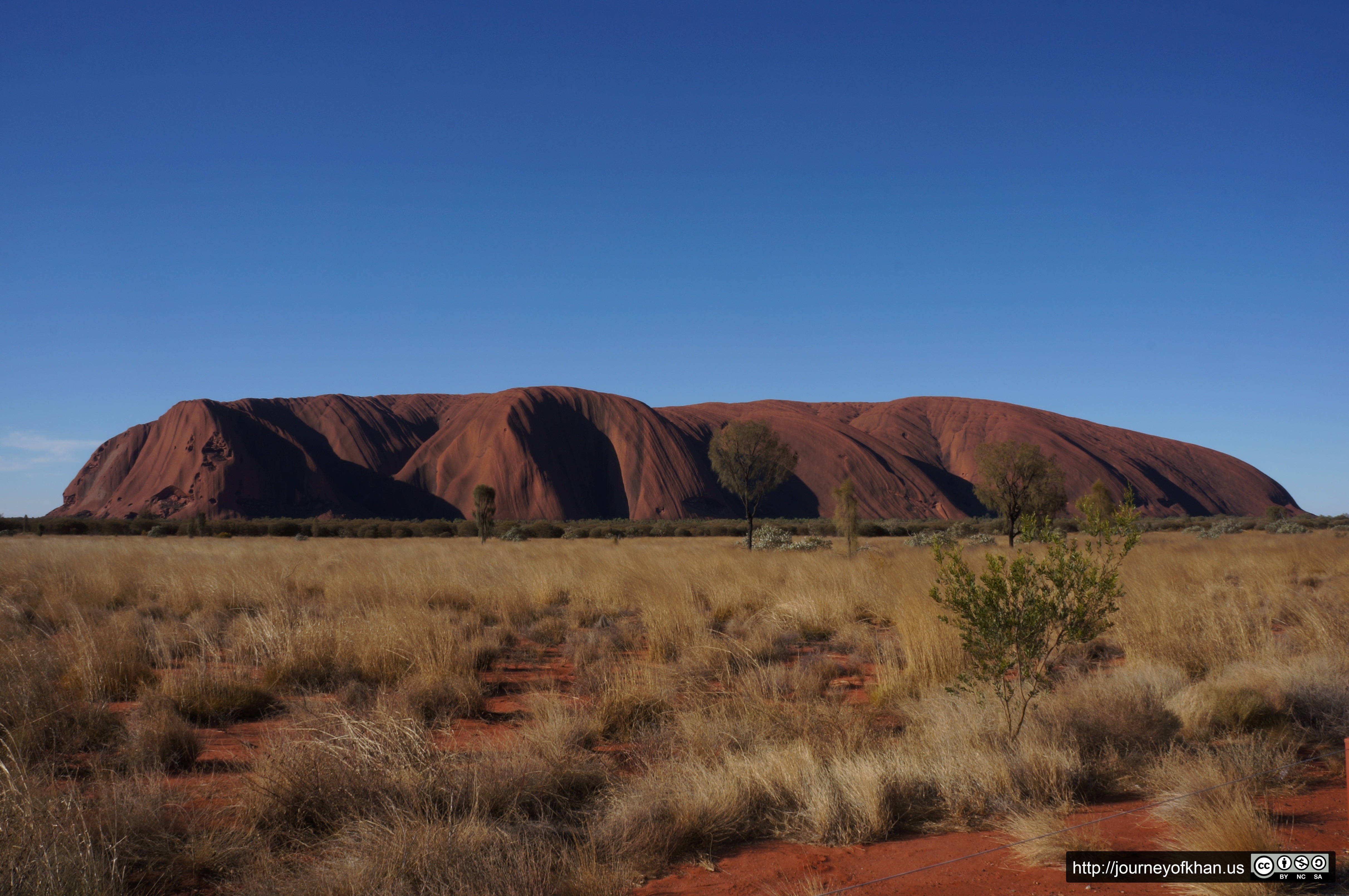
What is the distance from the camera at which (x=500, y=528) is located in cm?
5116

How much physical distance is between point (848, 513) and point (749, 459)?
7435 mm

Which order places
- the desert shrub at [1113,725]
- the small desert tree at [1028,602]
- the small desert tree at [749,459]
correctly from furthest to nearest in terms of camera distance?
the small desert tree at [749,459], the small desert tree at [1028,602], the desert shrub at [1113,725]

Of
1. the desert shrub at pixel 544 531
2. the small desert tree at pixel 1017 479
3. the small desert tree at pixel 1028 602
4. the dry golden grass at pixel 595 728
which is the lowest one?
the desert shrub at pixel 544 531

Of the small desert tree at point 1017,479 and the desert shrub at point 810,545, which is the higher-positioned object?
the small desert tree at point 1017,479

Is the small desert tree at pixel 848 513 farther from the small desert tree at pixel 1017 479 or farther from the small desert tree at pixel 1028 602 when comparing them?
the small desert tree at pixel 1028 602

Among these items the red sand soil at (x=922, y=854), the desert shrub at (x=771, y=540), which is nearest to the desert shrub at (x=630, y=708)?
the red sand soil at (x=922, y=854)

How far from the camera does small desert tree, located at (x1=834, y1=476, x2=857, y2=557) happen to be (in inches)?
913

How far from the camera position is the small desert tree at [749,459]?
30719 millimetres

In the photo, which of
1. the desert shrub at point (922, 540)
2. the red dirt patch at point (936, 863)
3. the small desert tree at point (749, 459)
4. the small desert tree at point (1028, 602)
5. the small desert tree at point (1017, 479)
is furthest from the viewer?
the small desert tree at point (749, 459)

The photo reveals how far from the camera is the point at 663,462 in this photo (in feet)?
285

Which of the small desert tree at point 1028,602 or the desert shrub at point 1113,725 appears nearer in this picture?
the desert shrub at point 1113,725

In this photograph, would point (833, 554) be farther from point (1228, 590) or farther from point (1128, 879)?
point (1128, 879)

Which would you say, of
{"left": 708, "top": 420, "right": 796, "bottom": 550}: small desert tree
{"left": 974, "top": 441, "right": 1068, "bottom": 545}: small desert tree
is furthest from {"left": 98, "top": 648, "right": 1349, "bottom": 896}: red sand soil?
{"left": 974, "top": 441, "right": 1068, "bottom": 545}: small desert tree

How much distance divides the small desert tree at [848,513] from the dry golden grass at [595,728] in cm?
1242
